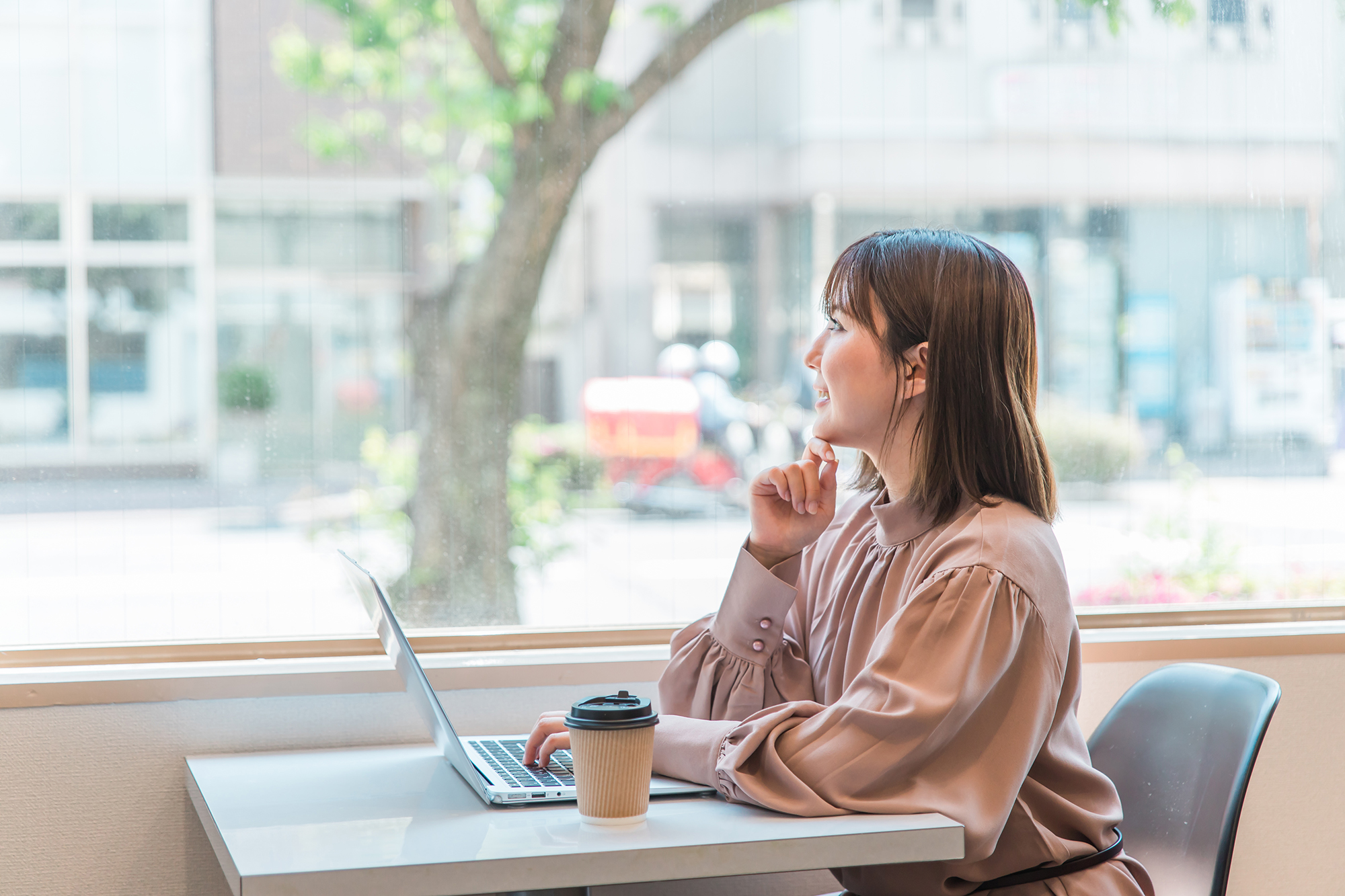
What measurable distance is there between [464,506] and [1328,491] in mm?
1606

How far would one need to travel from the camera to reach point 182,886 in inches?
69.0

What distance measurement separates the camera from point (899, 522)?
1.51m

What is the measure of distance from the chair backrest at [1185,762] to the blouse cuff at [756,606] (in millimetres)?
554

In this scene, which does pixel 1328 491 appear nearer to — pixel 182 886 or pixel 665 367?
pixel 665 367

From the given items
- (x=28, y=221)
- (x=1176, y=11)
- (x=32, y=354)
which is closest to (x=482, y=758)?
(x=32, y=354)

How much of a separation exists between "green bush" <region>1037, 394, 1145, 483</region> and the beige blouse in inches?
32.3

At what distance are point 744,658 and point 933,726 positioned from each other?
388mm

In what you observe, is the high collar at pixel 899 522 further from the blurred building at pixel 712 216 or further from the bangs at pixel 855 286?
the blurred building at pixel 712 216

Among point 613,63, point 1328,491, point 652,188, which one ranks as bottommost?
point 1328,491

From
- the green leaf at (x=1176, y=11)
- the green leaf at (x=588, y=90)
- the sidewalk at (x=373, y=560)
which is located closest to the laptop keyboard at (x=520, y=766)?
the sidewalk at (x=373, y=560)

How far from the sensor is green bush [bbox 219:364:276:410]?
194 cm

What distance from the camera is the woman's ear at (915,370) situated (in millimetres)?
1448

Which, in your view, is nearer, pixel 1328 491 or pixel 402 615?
pixel 402 615

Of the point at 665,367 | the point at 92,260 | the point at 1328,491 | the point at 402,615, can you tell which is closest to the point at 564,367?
the point at 665,367
